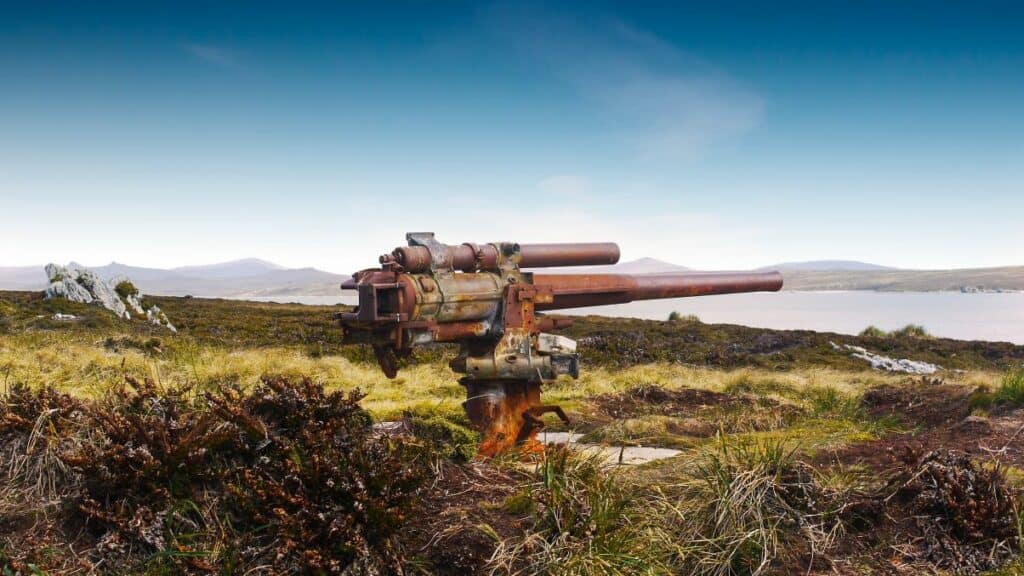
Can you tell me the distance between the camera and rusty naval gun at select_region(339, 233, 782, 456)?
4770 mm

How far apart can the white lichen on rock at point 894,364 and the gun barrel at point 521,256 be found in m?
14.3

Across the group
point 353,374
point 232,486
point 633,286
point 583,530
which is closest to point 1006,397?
point 633,286

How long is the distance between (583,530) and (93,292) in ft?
78.1

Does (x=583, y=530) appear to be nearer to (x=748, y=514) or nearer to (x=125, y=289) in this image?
(x=748, y=514)

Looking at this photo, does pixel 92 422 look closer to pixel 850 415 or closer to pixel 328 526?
pixel 328 526

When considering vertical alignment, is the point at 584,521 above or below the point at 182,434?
below

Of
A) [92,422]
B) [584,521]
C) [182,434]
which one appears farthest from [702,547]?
[92,422]

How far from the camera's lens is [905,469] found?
14.3 feet

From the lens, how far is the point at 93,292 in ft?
75.6

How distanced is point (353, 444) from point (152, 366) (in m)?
Answer: 7.22

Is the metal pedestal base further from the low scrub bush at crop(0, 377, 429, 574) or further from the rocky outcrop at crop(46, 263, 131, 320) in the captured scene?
the rocky outcrop at crop(46, 263, 131, 320)

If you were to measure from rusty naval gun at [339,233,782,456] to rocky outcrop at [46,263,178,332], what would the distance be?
61.8ft

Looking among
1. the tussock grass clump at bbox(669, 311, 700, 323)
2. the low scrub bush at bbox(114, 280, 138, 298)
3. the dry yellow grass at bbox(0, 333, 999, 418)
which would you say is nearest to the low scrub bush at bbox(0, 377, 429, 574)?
the dry yellow grass at bbox(0, 333, 999, 418)

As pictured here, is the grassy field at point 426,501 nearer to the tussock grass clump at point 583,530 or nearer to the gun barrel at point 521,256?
→ the tussock grass clump at point 583,530
